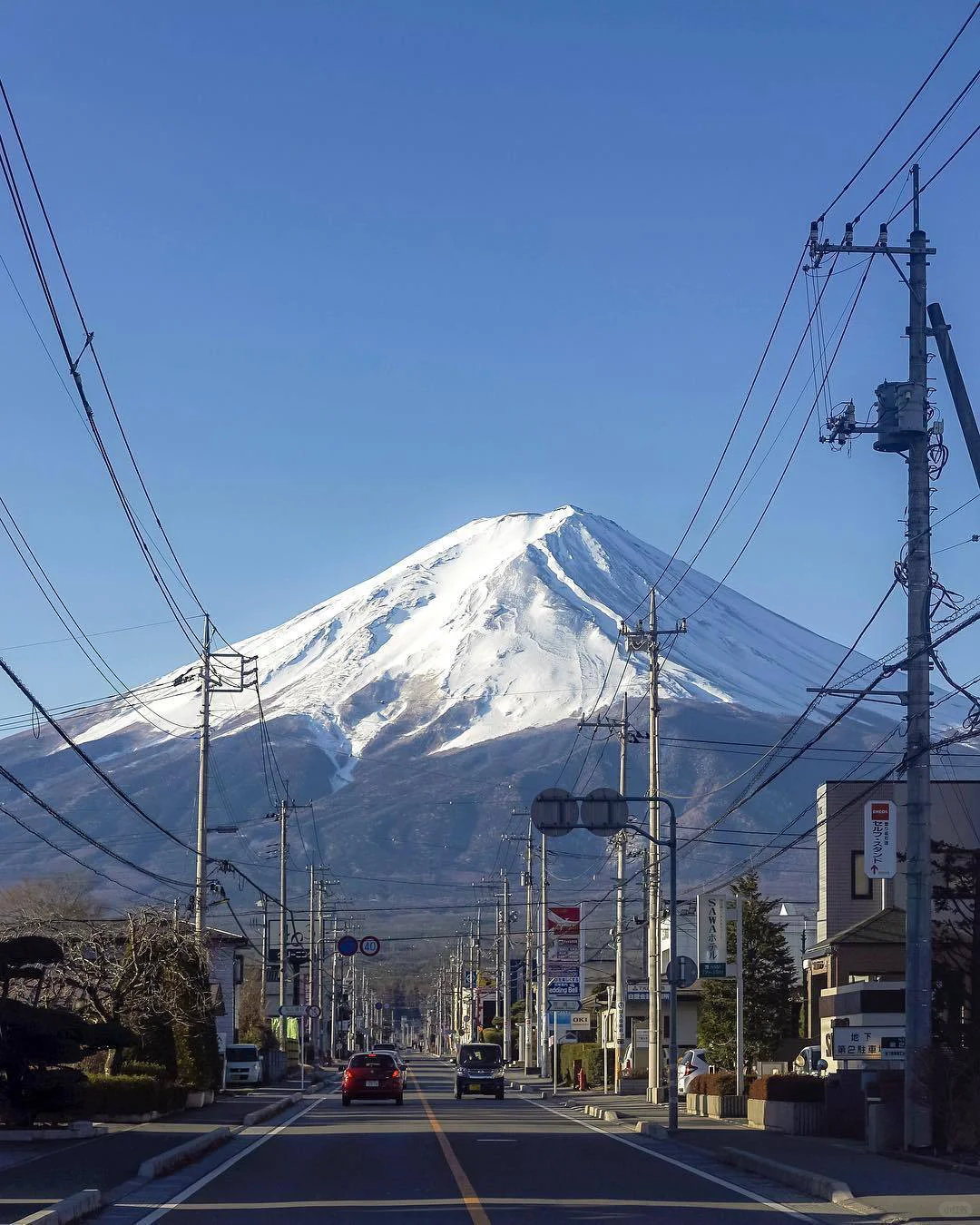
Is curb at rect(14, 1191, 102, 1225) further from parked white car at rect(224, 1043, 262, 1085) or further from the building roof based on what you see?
parked white car at rect(224, 1043, 262, 1085)

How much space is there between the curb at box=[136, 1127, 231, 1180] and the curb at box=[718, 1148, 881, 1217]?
8.00 meters

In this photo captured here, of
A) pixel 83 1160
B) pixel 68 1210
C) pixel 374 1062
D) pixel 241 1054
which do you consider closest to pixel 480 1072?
pixel 374 1062

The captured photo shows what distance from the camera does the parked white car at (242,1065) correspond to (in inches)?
2409

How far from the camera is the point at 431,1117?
40344mm

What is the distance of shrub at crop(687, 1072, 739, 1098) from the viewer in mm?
42656

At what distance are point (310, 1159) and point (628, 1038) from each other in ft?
155

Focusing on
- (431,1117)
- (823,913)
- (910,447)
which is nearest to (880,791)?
(823,913)

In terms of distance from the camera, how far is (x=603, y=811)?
119 feet

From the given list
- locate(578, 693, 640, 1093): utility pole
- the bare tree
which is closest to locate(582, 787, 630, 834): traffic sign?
the bare tree

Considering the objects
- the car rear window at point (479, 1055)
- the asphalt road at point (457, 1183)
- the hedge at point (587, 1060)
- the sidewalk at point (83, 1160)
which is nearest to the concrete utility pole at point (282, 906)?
the car rear window at point (479, 1055)

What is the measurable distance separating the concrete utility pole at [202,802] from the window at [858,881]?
2002 centimetres

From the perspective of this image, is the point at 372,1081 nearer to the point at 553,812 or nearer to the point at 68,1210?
the point at 553,812

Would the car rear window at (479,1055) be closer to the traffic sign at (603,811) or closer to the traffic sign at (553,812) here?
the traffic sign at (603,811)

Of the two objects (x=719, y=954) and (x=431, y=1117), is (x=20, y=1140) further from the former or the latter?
(x=719, y=954)
